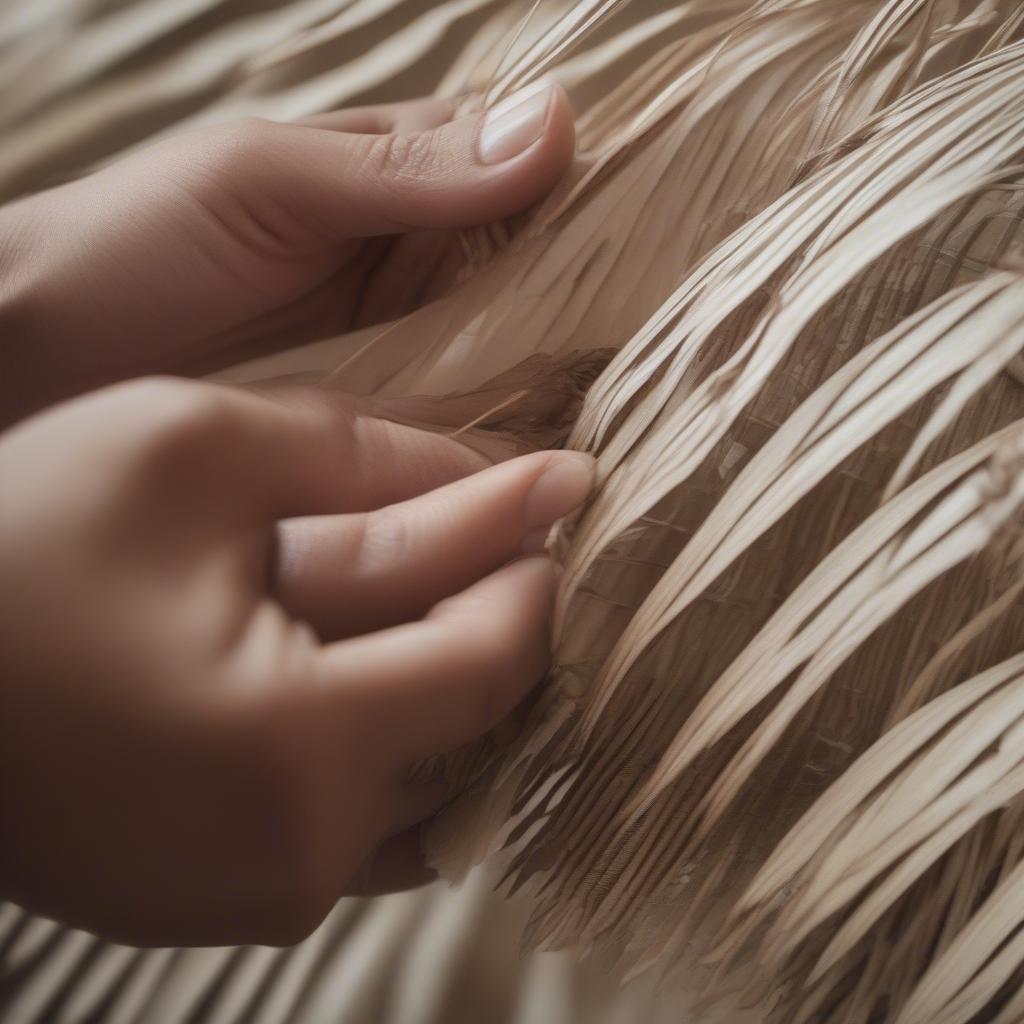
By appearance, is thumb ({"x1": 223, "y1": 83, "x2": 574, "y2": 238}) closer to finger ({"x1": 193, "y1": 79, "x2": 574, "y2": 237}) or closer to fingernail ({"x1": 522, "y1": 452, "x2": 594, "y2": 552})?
finger ({"x1": 193, "y1": 79, "x2": 574, "y2": 237})

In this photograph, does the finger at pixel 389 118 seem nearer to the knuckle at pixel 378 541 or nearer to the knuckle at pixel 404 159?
the knuckle at pixel 404 159

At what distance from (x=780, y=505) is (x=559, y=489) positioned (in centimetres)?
7

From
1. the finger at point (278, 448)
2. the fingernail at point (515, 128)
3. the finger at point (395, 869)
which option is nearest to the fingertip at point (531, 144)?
the fingernail at point (515, 128)

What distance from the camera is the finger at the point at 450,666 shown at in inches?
9.8

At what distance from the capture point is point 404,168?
0.36m

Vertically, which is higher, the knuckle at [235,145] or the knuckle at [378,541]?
the knuckle at [235,145]

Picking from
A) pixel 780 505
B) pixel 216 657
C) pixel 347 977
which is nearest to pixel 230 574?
pixel 216 657

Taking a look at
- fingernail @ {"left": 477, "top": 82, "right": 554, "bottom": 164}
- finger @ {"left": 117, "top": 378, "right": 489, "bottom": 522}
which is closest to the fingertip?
fingernail @ {"left": 477, "top": 82, "right": 554, "bottom": 164}

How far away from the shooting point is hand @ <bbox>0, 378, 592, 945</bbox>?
207 mm

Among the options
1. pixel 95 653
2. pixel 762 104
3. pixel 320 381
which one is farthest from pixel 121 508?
pixel 762 104

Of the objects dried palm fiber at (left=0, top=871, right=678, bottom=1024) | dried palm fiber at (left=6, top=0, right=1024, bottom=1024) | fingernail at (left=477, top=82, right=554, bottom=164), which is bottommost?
dried palm fiber at (left=0, top=871, right=678, bottom=1024)

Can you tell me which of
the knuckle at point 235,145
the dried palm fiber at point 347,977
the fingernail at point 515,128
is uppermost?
the knuckle at point 235,145

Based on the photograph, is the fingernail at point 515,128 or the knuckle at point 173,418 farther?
the fingernail at point 515,128

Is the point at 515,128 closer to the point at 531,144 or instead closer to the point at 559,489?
the point at 531,144
